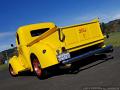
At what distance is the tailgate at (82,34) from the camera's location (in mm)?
11273

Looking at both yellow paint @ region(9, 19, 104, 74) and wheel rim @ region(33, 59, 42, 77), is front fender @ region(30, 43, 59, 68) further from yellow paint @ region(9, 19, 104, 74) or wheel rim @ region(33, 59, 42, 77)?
wheel rim @ region(33, 59, 42, 77)

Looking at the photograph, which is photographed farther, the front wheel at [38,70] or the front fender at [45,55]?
the front wheel at [38,70]

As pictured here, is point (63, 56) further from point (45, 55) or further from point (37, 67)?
point (37, 67)

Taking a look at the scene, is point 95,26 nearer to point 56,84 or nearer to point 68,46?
point 68,46

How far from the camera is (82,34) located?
38.7 ft

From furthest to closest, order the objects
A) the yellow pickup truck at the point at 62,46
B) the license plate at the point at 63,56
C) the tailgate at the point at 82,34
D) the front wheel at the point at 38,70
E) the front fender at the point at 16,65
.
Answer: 1. the front fender at the point at 16,65
2. the front wheel at the point at 38,70
3. the tailgate at the point at 82,34
4. the yellow pickup truck at the point at 62,46
5. the license plate at the point at 63,56

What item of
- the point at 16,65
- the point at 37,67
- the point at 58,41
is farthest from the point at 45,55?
the point at 16,65

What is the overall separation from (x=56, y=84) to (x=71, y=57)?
1912 mm

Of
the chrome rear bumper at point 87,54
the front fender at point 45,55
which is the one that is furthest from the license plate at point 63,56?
the front fender at point 45,55

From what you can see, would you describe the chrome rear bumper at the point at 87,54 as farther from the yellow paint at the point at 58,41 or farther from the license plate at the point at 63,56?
the yellow paint at the point at 58,41

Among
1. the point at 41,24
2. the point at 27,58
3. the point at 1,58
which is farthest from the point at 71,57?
the point at 1,58

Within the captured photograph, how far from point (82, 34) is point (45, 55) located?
173 centimetres

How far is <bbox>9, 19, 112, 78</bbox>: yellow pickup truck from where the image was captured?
1105cm

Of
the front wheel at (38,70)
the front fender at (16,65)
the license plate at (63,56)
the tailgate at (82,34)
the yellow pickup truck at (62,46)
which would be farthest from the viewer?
the front fender at (16,65)
